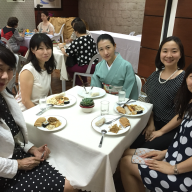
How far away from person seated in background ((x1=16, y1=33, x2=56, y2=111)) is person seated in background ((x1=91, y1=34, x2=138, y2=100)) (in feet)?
1.76

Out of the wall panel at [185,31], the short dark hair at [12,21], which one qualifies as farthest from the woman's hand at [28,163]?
the short dark hair at [12,21]

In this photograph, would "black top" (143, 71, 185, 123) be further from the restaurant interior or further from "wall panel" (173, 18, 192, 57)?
"wall panel" (173, 18, 192, 57)

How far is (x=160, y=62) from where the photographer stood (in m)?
1.75

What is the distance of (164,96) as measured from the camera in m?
1.60

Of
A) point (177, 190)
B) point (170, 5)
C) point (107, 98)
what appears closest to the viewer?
point (177, 190)

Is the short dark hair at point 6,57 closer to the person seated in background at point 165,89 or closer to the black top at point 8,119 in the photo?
the black top at point 8,119

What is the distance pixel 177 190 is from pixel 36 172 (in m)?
0.81

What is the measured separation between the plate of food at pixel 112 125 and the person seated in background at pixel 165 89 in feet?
1.18

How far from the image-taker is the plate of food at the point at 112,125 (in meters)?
1.19

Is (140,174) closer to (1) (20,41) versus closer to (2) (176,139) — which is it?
(2) (176,139)

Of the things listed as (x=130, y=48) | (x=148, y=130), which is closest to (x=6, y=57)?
(x=148, y=130)

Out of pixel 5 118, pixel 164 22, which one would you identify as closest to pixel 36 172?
pixel 5 118

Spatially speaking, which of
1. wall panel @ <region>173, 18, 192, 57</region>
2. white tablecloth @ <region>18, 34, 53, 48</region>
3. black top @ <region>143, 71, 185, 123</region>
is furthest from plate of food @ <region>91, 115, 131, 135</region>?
white tablecloth @ <region>18, 34, 53, 48</region>

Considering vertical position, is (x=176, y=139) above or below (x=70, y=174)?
above
